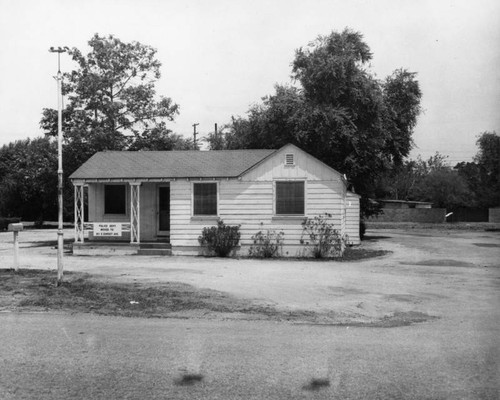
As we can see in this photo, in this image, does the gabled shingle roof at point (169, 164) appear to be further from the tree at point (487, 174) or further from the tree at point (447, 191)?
the tree at point (447, 191)

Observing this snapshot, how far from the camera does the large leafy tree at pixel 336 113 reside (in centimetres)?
2931

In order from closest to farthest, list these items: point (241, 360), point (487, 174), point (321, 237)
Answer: point (241, 360) → point (321, 237) → point (487, 174)

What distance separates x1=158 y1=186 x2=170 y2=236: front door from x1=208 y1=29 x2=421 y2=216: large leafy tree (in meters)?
8.70

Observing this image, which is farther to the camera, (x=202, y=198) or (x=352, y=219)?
(x=352, y=219)

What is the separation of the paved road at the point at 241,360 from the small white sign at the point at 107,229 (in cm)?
1364

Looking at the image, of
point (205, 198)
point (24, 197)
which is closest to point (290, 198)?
point (205, 198)

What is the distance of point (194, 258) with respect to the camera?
2047cm

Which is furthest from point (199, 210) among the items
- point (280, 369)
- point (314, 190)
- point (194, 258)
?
point (280, 369)

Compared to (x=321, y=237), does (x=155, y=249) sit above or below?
below

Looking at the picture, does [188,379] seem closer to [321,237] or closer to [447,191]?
[321,237]

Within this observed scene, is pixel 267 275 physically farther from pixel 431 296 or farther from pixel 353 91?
pixel 353 91

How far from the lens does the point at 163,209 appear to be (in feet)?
77.8

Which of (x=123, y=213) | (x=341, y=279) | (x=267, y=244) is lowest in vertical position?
(x=341, y=279)

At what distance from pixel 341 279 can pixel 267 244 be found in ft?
21.5
